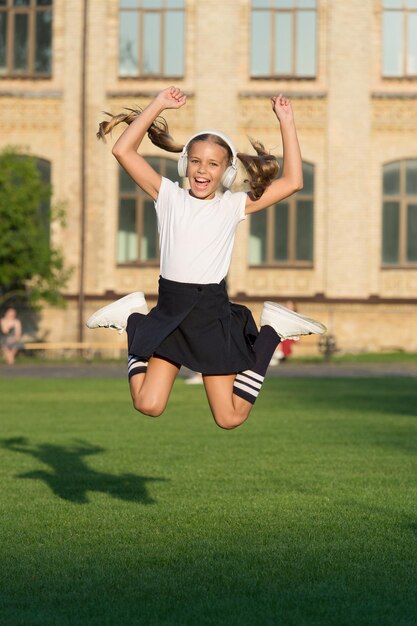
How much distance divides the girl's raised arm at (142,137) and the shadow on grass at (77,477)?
292 centimetres

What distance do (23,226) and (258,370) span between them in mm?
32777

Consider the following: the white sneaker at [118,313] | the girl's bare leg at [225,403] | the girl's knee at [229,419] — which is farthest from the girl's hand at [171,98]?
the girl's knee at [229,419]

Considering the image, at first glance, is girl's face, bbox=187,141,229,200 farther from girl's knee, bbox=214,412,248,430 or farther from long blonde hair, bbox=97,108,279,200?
girl's knee, bbox=214,412,248,430

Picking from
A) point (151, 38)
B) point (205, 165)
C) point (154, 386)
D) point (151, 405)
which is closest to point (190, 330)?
point (154, 386)

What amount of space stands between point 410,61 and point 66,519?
38374 millimetres

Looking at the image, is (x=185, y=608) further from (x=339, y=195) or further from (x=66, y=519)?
(x=339, y=195)

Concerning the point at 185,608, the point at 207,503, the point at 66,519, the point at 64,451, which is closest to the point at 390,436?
the point at 64,451

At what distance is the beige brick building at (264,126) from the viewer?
46125 millimetres

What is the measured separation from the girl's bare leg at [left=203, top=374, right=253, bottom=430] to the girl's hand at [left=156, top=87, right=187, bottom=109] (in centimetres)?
180

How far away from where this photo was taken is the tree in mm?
A: 41812

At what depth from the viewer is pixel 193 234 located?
9.71 m

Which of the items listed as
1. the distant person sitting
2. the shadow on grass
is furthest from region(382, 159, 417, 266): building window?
the shadow on grass

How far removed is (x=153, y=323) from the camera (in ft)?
31.9

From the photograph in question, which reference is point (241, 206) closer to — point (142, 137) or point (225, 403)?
point (142, 137)
